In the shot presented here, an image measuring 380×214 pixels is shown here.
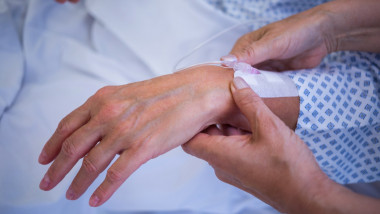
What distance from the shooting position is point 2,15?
1.12m

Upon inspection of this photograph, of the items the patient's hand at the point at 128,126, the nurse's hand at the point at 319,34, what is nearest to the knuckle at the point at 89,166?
the patient's hand at the point at 128,126

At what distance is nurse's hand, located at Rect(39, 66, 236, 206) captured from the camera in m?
0.78

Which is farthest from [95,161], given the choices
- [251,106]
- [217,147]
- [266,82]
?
[266,82]

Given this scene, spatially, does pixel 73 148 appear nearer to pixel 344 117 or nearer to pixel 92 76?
pixel 92 76

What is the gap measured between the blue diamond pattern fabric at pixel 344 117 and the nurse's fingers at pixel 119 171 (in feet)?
1.57

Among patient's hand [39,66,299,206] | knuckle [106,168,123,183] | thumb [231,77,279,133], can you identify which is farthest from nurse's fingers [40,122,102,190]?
thumb [231,77,279,133]

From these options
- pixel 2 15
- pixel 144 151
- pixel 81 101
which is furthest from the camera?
pixel 2 15

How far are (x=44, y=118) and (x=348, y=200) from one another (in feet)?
2.86

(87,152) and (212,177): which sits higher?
(87,152)

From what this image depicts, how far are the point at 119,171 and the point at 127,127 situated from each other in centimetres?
11

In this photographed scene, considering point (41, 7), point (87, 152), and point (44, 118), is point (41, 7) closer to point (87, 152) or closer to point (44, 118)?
point (44, 118)

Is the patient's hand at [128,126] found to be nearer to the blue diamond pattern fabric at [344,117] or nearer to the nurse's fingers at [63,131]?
the nurse's fingers at [63,131]

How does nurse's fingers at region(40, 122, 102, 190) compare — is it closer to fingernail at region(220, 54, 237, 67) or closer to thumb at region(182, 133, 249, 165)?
thumb at region(182, 133, 249, 165)

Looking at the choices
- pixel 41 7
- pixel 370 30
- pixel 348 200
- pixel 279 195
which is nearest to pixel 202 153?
pixel 279 195
